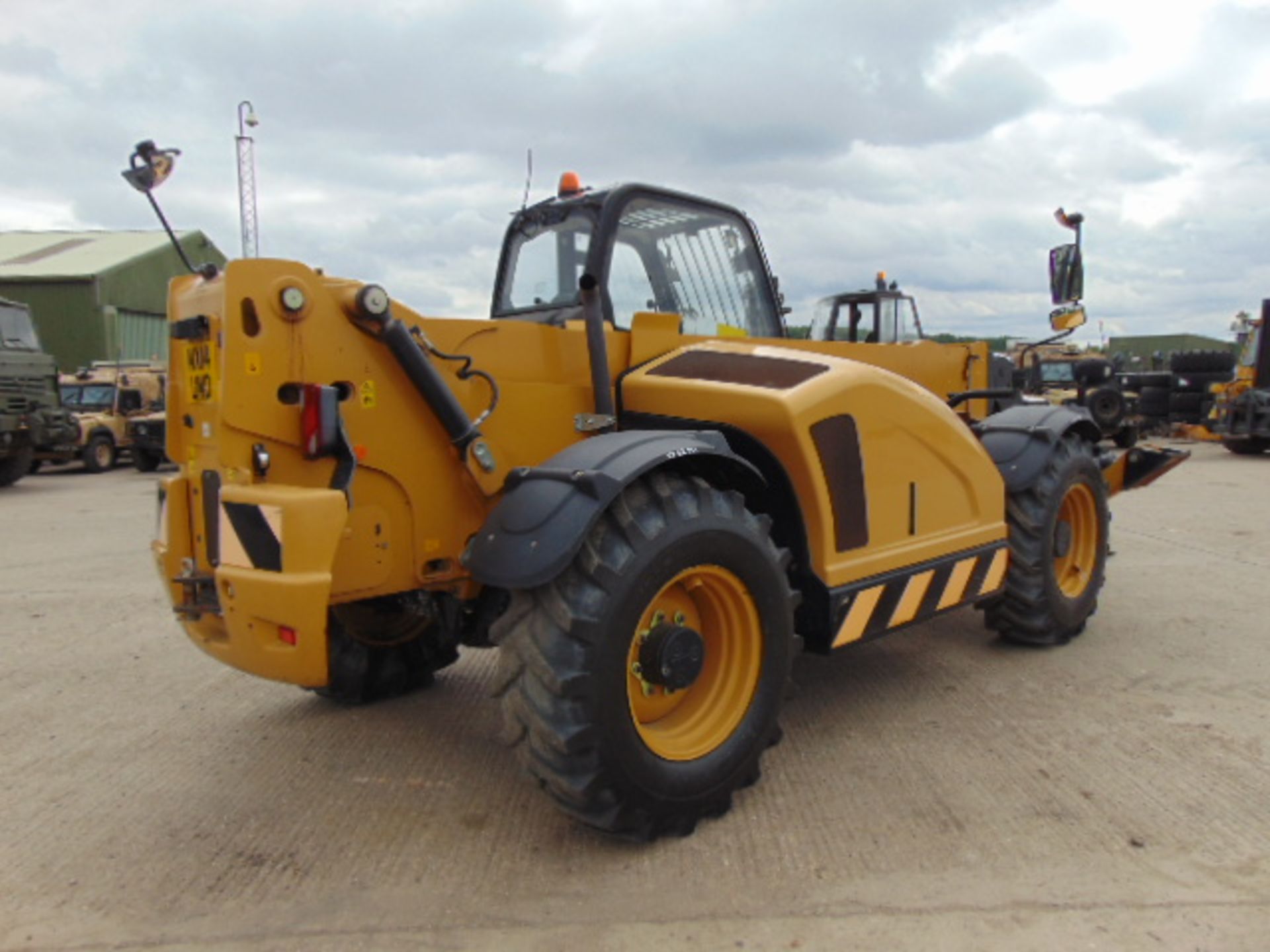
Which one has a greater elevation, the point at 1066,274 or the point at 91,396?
the point at 1066,274

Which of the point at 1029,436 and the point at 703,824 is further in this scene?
the point at 1029,436

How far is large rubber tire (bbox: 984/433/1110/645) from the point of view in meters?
4.59

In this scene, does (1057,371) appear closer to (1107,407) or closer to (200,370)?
(1107,407)

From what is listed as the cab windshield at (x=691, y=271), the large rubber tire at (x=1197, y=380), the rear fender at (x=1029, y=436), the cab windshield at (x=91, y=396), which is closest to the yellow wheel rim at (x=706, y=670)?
the cab windshield at (x=691, y=271)

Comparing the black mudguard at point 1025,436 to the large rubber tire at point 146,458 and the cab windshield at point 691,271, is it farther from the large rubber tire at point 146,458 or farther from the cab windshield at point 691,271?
the large rubber tire at point 146,458

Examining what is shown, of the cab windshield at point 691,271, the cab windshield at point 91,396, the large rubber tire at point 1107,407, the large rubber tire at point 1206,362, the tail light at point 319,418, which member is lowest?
the cab windshield at point 91,396

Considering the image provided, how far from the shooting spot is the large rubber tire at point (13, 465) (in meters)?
14.5

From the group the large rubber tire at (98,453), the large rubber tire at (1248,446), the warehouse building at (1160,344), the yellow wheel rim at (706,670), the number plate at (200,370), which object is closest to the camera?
the number plate at (200,370)

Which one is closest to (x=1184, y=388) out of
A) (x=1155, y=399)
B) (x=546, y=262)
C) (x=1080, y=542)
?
(x=1155, y=399)

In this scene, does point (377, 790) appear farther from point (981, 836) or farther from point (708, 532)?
point (981, 836)

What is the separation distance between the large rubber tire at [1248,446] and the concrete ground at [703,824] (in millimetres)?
13384

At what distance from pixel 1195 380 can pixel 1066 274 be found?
54.9 ft

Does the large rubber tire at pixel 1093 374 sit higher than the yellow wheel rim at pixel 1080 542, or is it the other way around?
the large rubber tire at pixel 1093 374

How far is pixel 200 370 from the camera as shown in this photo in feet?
A: 9.85
